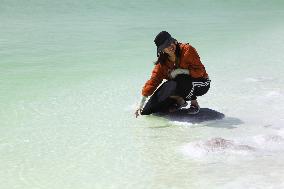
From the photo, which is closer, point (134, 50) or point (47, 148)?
point (47, 148)

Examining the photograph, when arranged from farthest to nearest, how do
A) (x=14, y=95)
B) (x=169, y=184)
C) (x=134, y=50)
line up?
(x=134, y=50) → (x=14, y=95) → (x=169, y=184)

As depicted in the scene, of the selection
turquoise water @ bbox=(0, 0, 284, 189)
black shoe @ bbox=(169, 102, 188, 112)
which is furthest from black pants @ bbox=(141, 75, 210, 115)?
turquoise water @ bbox=(0, 0, 284, 189)

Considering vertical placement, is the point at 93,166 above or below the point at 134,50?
below

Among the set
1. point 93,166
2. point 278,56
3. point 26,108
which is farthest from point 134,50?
point 93,166

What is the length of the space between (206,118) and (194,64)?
21.7 inches

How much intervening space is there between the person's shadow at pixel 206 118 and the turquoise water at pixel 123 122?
0.03m

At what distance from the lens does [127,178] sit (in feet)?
13.6

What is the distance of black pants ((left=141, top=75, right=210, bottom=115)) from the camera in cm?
566

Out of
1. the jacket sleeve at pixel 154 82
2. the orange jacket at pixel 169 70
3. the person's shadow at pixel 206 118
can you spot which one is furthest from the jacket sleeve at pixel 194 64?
the person's shadow at pixel 206 118

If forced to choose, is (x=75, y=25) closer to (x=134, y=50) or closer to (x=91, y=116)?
(x=134, y=50)

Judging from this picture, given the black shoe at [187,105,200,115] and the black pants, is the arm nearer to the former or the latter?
the black pants

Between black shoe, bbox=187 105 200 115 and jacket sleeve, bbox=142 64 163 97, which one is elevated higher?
jacket sleeve, bbox=142 64 163 97

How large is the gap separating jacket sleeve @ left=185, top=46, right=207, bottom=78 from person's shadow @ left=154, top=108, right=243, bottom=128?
1.30 ft

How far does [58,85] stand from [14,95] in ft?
2.56
